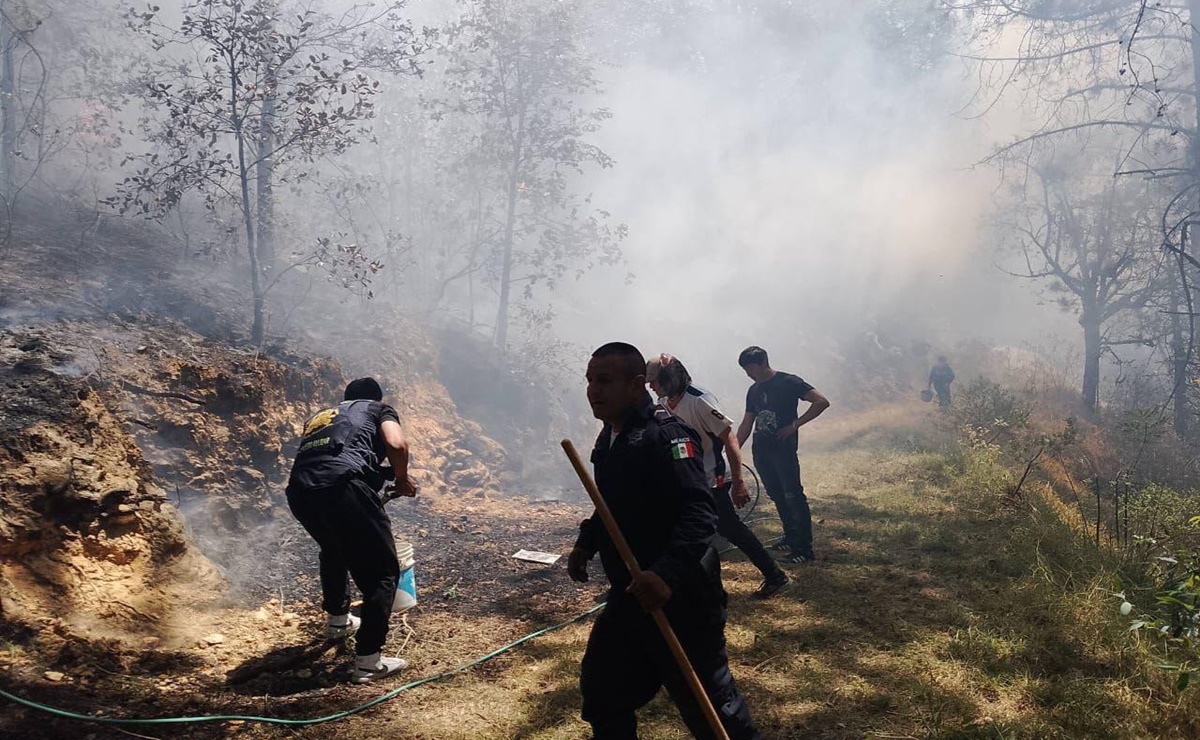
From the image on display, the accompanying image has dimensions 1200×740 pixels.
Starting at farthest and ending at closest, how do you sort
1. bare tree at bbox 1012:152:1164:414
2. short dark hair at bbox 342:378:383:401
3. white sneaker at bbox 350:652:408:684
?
bare tree at bbox 1012:152:1164:414 → short dark hair at bbox 342:378:383:401 → white sneaker at bbox 350:652:408:684

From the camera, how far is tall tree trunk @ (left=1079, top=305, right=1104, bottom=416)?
48.7 ft

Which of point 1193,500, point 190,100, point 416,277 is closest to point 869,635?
point 1193,500

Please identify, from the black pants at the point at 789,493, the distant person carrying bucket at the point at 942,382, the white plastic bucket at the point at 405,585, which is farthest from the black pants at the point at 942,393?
the white plastic bucket at the point at 405,585

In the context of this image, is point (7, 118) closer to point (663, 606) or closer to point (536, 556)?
point (536, 556)

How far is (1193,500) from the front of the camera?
6.05 m

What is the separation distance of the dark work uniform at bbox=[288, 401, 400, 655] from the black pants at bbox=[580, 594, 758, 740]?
1.77 metres

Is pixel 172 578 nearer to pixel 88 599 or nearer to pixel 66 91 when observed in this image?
pixel 88 599

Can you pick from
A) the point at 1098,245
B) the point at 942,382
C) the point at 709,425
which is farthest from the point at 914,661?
the point at 1098,245

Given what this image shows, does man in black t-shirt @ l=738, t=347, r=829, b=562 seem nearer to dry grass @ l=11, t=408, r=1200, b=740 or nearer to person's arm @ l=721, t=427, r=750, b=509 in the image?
dry grass @ l=11, t=408, r=1200, b=740

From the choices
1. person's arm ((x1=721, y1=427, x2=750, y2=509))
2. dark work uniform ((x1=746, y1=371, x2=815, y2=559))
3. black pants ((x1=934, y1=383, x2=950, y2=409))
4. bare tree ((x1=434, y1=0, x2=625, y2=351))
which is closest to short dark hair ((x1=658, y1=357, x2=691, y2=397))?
person's arm ((x1=721, y1=427, x2=750, y2=509))

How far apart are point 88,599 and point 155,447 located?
2159mm

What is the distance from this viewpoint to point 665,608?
90.7 inches

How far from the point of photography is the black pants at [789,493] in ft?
18.4

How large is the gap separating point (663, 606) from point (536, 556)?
4237 millimetres
